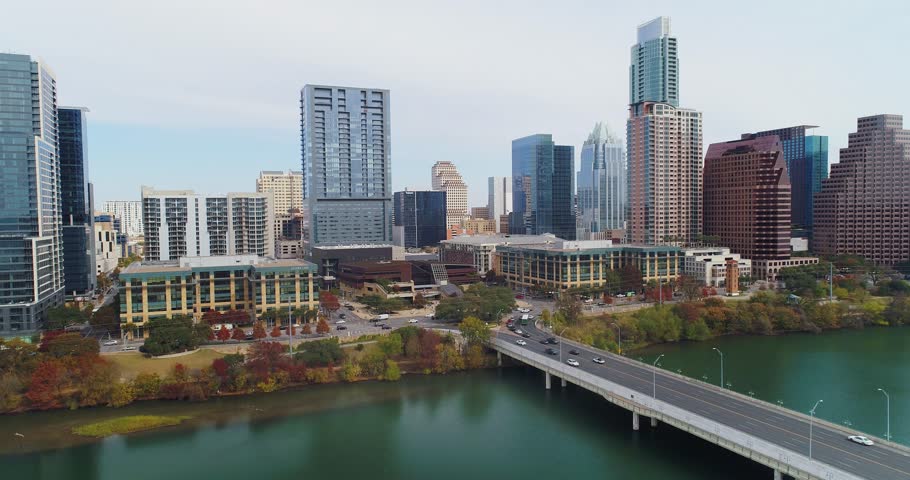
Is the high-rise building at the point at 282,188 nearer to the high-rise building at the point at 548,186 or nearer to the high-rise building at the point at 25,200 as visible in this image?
the high-rise building at the point at 548,186

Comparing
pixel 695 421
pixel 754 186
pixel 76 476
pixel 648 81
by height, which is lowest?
pixel 76 476

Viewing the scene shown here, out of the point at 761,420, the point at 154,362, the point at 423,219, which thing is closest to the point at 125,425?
the point at 154,362

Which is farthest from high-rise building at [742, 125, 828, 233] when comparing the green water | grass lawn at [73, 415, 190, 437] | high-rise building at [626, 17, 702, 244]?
grass lawn at [73, 415, 190, 437]

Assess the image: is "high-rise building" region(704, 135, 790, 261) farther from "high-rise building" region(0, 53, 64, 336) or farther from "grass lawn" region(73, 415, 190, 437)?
"high-rise building" region(0, 53, 64, 336)

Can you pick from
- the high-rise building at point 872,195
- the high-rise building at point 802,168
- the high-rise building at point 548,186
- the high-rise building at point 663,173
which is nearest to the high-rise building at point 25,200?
the high-rise building at point 663,173

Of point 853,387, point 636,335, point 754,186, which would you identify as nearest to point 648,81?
point 754,186

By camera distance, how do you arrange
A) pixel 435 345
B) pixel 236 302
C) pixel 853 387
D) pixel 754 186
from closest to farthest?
pixel 853 387 → pixel 435 345 → pixel 236 302 → pixel 754 186

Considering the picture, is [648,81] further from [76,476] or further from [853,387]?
[76,476]
